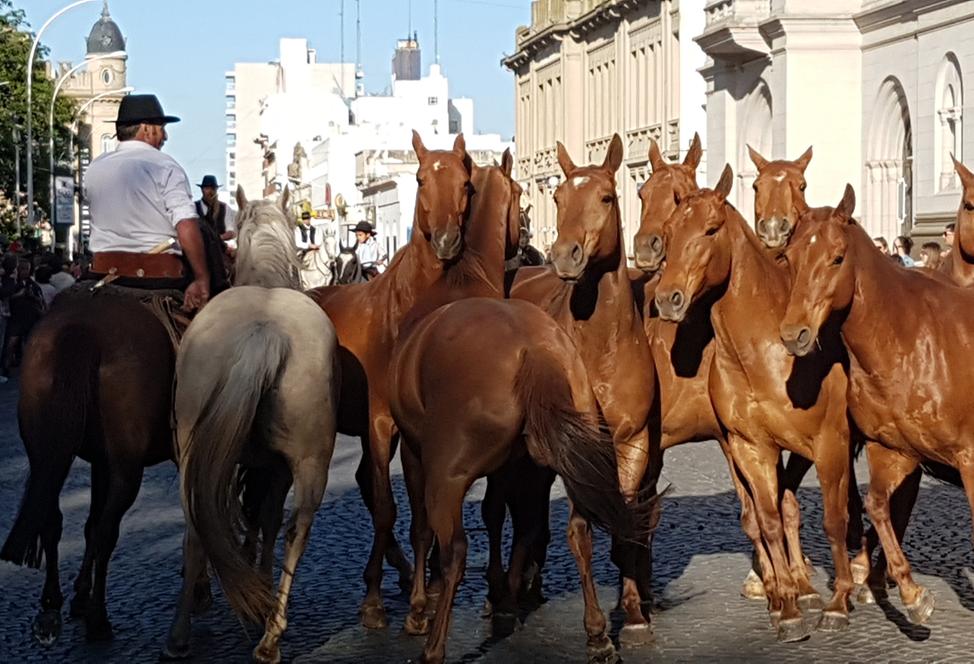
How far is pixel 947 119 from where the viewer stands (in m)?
36.8

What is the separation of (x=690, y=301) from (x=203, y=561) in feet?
9.17

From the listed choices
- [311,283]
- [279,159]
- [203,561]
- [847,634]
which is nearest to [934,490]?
[847,634]

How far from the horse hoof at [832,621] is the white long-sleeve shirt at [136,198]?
13.3 ft

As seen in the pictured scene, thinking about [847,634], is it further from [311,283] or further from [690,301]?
[311,283]

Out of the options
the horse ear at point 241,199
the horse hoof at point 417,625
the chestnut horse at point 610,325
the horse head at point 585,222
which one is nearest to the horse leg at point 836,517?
the chestnut horse at point 610,325

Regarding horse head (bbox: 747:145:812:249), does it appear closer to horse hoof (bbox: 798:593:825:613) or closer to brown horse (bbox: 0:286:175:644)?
horse hoof (bbox: 798:593:825:613)

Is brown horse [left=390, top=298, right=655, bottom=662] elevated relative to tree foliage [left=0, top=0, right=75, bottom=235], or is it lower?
lower

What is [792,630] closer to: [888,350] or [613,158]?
[888,350]

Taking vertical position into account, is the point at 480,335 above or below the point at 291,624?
above

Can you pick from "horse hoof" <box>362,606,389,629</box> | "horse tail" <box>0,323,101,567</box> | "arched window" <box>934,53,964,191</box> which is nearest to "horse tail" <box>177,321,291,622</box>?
"horse tail" <box>0,323,101,567</box>

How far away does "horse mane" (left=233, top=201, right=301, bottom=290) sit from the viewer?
35.2 feet

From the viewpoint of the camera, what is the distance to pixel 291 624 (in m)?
10.2

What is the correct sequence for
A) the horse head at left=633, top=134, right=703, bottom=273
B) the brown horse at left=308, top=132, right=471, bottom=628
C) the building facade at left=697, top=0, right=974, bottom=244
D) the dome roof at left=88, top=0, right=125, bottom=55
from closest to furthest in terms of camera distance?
the horse head at left=633, top=134, right=703, bottom=273
the brown horse at left=308, top=132, right=471, bottom=628
the building facade at left=697, top=0, right=974, bottom=244
the dome roof at left=88, top=0, right=125, bottom=55

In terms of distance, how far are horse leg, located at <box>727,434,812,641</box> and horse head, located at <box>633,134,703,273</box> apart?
3.52 feet
